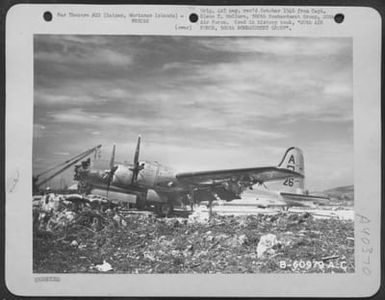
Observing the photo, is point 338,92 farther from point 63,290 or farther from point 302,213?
point 63,290

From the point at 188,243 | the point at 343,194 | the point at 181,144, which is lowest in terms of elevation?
the point at 188,243

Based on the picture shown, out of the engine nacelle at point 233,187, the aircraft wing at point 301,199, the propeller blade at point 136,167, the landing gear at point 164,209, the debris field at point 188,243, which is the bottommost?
Result: the debris field at point 188,243

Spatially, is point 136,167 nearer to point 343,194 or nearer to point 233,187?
point 233,187

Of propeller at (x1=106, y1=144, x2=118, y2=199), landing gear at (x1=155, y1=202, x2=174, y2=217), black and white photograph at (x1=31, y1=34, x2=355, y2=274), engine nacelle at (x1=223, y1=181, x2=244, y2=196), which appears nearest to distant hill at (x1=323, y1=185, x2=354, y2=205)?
A: black and white photograph at (x1=31, y1=34, x2=355, y2=274)

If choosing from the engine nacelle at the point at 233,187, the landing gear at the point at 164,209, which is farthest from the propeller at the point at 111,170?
the engine nacelle at the point at 233,187

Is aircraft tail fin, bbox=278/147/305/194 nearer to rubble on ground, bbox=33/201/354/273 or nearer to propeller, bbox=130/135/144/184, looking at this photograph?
rubble on ground, bbox=33/201/354/273

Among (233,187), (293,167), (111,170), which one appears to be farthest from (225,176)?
(111,170)

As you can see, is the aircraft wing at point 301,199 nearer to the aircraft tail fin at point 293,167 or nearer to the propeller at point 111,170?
the aircraft tail fin at point 293,167

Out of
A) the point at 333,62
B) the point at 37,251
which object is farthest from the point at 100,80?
the point at 333,62
